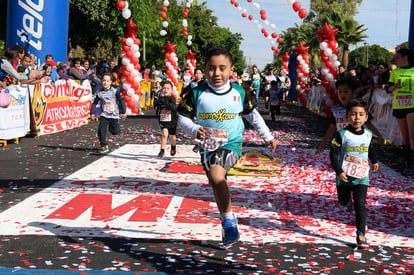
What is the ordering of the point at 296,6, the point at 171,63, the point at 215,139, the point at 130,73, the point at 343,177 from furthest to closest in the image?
the point at 171,63 < the point at 130,73 < the point at 296,6 < the point at 343,177 < the point at 215,139

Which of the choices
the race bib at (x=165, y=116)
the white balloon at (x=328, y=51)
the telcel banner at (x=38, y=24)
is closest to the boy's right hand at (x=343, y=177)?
the race bib at (x=165, y=116)

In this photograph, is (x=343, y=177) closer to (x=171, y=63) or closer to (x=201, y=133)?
(x=201, y=133)

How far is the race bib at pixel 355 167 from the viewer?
18.5 feet

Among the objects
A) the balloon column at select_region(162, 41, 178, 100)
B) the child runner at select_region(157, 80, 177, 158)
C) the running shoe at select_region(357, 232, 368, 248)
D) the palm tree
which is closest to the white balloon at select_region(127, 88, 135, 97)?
the balloon column at select_region(162, 41, 178, 100)

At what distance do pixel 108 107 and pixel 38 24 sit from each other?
32.3ft

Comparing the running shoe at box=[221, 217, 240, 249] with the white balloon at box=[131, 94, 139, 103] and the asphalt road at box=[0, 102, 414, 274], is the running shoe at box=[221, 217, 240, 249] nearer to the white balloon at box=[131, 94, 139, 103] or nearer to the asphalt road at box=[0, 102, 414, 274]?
the asphalt road at box=[0, 102, 414, 274]

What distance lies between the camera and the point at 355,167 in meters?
5.67

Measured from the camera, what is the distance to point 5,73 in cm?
1270

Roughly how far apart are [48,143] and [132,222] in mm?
7906

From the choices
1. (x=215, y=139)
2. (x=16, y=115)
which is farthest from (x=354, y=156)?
(x=16, y=115)

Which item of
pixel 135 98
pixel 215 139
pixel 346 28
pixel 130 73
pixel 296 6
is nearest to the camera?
pixel 215 139

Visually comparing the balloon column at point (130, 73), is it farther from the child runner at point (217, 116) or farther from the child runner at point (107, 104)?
the child runner at point (217, 116)

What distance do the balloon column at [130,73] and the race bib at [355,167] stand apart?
17.9 metres

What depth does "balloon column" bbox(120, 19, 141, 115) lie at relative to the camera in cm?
2308
